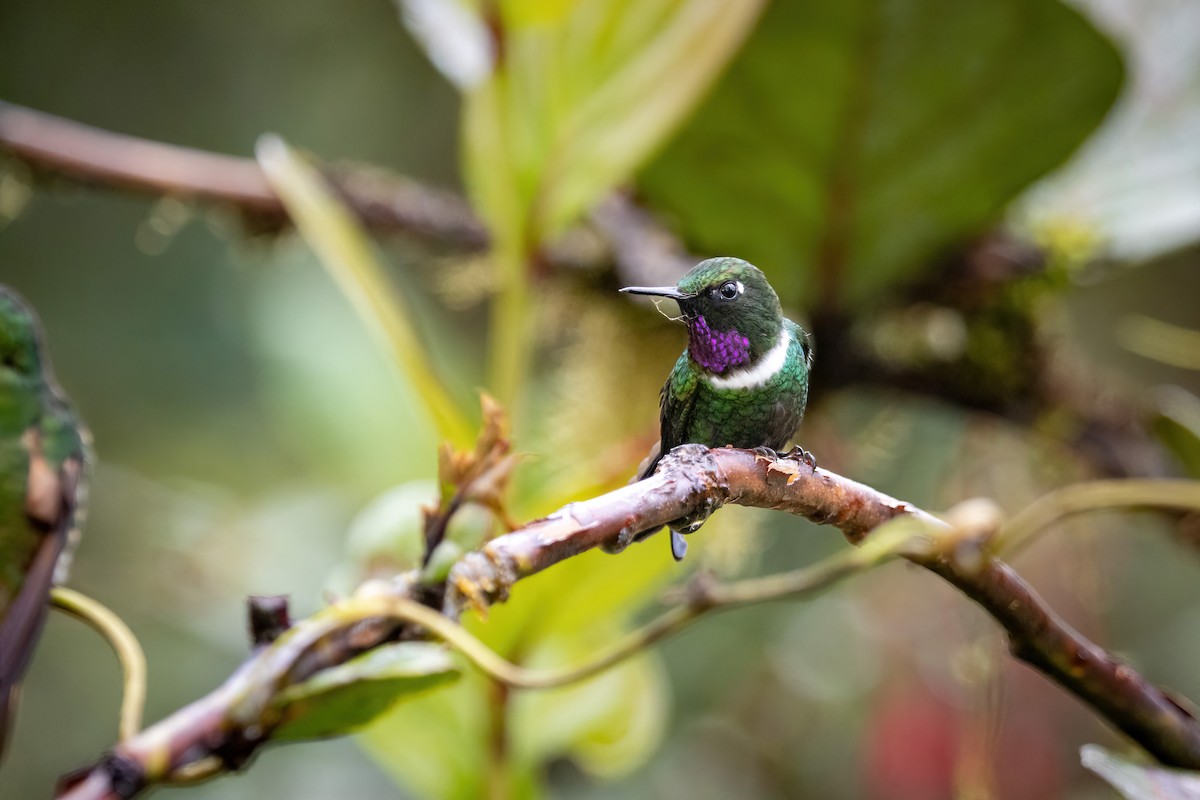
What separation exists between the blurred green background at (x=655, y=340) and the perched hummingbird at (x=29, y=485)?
0.26 meters

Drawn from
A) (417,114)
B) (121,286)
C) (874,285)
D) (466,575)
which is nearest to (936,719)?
(874,285)

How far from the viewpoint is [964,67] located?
0.74 meters

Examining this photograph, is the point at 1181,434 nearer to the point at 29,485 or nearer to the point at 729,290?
the point at 729,290

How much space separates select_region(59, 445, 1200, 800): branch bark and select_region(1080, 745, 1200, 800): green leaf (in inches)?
0.9

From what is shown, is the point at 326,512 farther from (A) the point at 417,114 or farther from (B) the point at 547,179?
(B) the point at 547,179

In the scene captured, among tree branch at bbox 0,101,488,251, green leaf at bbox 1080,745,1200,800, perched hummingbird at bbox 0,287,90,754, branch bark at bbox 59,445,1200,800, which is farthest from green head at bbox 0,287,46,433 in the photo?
tree branch at bbox 0,101,488,251

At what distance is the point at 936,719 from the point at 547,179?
1.04 meters

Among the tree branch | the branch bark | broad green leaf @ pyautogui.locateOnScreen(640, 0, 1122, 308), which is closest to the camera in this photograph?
the branch bark

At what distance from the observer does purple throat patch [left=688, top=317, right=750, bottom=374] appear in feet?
1.16

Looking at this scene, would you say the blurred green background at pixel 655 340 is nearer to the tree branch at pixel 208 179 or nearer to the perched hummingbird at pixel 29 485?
the tree branch at pixel 208 179

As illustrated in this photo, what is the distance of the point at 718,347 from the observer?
357 millimetres

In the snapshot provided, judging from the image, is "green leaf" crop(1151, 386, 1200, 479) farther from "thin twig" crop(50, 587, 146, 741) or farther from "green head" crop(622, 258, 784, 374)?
"thin twig" crop(50, 587, 146, 741)

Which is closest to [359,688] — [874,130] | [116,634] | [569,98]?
[116,634]

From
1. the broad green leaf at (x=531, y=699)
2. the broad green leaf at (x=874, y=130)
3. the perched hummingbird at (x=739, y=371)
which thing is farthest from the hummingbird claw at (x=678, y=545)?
the broad green leaf at (x=874, y=130)
